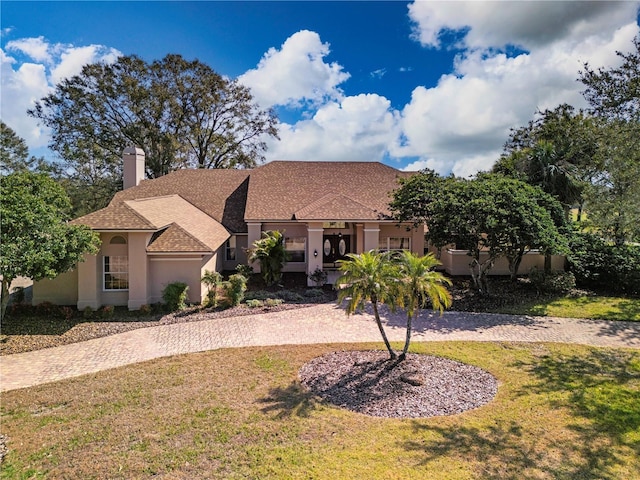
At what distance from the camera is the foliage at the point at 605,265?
1953 centimetres

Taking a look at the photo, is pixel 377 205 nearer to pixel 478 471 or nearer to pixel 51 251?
pixel 51 251

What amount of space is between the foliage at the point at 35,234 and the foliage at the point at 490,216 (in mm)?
15016

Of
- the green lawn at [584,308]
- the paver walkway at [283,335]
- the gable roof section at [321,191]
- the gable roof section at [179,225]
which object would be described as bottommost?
the paver walkway at [283,335]

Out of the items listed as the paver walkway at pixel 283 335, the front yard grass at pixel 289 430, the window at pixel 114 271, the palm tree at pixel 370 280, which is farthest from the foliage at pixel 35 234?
the palm tree at pixel 370 280

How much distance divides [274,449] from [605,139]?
17820 mm

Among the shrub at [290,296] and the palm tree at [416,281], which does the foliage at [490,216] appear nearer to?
the shrub at [290,296]

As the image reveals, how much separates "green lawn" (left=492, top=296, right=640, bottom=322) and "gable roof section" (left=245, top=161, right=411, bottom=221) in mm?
8565

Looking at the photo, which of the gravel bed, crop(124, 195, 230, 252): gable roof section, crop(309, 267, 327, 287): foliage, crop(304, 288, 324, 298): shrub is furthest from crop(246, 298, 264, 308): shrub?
the gravel bed

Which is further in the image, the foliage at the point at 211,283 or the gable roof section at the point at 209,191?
the gable roof section at the point at 209,191

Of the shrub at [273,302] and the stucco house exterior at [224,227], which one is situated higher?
the stucco house exterior at [224,227]

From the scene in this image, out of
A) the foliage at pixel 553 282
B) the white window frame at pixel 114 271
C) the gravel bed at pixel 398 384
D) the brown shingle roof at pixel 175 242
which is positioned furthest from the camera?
the foliage at pixel 553 282

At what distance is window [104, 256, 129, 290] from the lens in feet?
57.5

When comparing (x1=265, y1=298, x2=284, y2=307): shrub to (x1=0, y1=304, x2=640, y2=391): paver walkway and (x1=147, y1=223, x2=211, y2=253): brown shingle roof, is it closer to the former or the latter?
(x1=0, y1=304, x2=640, y2=391): paver walkway

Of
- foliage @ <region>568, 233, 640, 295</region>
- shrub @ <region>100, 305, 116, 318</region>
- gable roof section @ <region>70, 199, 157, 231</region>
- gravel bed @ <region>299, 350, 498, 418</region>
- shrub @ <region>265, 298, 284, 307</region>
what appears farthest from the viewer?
foliage @ <region>568, 233, 640, 295</region>
